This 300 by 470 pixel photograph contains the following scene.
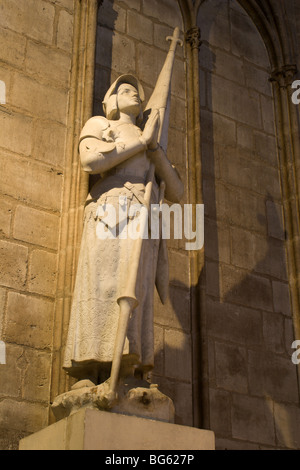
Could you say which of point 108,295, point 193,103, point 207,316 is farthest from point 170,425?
point 193,103

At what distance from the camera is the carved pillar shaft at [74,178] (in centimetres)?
473

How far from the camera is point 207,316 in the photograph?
561 cm

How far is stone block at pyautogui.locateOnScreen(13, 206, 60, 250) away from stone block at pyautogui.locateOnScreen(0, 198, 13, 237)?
0.16 ft

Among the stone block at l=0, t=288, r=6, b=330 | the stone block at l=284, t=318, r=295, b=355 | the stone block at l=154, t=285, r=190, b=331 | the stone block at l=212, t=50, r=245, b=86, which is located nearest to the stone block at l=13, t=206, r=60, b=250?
the stone block at l=0, t=288, r=6, b=330

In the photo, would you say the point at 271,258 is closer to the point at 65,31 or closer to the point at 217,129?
the point at 217,129

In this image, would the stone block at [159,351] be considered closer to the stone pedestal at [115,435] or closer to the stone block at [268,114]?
the stone pedestal at [115,435]

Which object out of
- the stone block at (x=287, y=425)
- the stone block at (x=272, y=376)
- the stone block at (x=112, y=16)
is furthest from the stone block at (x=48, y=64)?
the stone block at (x=287, y=425)

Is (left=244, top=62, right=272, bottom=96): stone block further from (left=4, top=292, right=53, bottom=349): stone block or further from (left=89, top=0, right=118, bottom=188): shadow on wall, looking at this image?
(left=4, top=292, right=53, bottom=349): stone block

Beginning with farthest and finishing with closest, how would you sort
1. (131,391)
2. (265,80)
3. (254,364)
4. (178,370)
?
1. (265,80)
2. (254,364)
3. (178,370)
4. (131,391)

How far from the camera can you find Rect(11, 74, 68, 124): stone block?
540 centimetres

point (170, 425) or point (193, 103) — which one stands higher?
point (193, 103)

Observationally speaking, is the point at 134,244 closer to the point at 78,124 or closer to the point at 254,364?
the point at 78,124

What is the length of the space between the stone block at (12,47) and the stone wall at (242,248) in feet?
5.86

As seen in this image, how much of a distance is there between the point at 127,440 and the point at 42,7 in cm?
384
